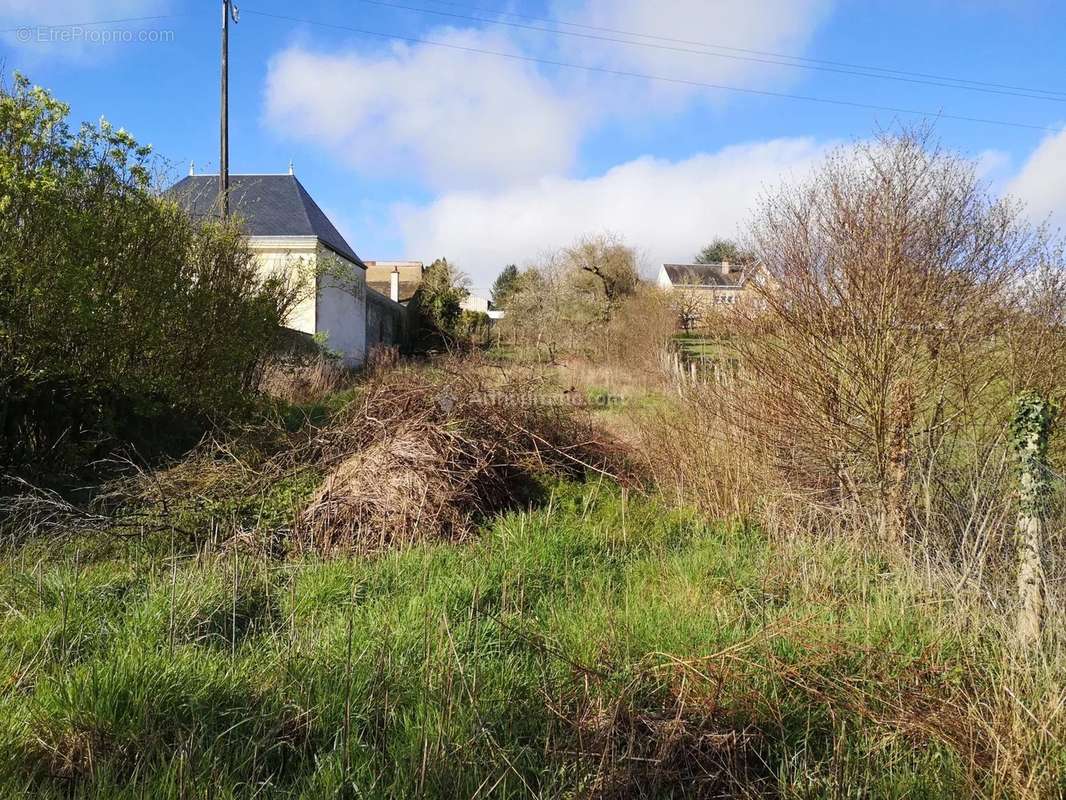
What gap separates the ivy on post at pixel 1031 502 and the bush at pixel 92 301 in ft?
26.2

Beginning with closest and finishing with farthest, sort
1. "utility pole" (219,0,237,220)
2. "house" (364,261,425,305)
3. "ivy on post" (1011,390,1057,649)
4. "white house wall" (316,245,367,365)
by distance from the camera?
"ivy on post" (1011,390,1057,649) → "utility pole" (219,0,237,220) → "white house wall" (316,245,367,365) → "house" (364,261,425,305)

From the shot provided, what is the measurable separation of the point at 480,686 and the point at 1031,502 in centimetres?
327

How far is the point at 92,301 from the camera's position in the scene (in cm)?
730

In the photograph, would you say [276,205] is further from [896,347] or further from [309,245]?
[896,347]

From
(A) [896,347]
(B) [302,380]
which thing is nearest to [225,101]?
(B) [302,380]

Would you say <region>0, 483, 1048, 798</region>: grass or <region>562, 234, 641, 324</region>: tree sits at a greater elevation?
<region>562, 234, 641, 324</region>: tree

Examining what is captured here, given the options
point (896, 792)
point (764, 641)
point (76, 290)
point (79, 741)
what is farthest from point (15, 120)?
point (896, 792)

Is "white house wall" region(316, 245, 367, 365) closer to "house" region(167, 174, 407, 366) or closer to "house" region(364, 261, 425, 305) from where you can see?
"house" region(167, 174, 407, 366)

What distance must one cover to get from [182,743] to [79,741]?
0.51 m

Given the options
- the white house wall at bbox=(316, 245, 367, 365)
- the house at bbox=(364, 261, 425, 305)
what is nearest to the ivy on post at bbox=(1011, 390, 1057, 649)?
the white house wall at bbox=(316, 245, 367, 365)

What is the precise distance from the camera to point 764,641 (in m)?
3.62

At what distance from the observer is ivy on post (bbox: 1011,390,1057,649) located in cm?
380

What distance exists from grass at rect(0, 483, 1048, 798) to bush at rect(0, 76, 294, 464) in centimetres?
325

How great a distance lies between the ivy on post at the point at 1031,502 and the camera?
380 centimetres
